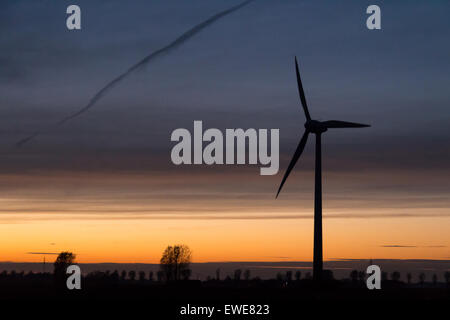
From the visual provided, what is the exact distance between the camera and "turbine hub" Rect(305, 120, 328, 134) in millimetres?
147000

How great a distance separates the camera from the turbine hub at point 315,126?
147 metres

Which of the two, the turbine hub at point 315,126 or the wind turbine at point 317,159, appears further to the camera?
the turbine hub at point 315,126

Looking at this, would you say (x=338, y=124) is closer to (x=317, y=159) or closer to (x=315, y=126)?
(x=315, y=126)

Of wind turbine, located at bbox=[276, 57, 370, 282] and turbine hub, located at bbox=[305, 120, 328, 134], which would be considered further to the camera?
turbine hub, located at bbox=[305, 120, 328, 134]

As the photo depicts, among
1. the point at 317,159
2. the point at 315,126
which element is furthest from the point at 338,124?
the point at 317,159

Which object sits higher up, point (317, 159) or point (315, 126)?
point (315, 126)

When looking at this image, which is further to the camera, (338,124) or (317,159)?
(338,124)

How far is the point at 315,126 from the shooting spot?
147000 mm
